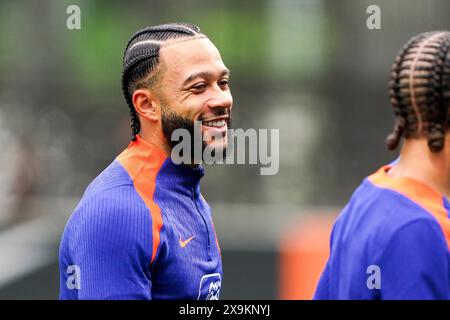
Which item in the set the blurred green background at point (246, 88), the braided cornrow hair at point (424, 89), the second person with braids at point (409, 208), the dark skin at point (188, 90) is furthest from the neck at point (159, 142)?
the blurred green background at point (246, 88)

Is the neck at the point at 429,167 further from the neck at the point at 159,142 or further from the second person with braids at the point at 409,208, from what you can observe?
the neck at the point at 159,142

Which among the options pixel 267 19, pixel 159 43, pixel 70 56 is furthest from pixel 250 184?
pixel 159 43

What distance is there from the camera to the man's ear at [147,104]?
10.3ft

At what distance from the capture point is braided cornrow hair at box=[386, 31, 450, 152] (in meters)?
2.55

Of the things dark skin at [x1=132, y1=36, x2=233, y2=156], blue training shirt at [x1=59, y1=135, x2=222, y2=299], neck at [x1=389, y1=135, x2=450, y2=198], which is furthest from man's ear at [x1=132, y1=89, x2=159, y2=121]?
neck at [x1=389, y1=135, x2=450, y2=198]

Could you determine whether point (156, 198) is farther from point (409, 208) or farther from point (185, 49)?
point (409, 208)

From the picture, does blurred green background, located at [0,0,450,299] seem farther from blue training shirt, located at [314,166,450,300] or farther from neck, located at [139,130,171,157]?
blue training shirt, located at [314,166,450,300]

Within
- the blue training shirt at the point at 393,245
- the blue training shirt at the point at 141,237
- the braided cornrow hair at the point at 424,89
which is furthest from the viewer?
the blue training shirt at the point at 141,237

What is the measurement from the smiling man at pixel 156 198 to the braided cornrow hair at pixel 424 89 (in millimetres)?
710

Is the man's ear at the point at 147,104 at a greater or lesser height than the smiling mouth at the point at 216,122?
greater

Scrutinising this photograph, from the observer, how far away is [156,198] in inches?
118

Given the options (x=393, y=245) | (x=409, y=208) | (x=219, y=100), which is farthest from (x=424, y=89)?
(x=219, y=100)

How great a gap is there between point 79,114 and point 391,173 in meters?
11.0

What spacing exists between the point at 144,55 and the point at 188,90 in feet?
0.67
